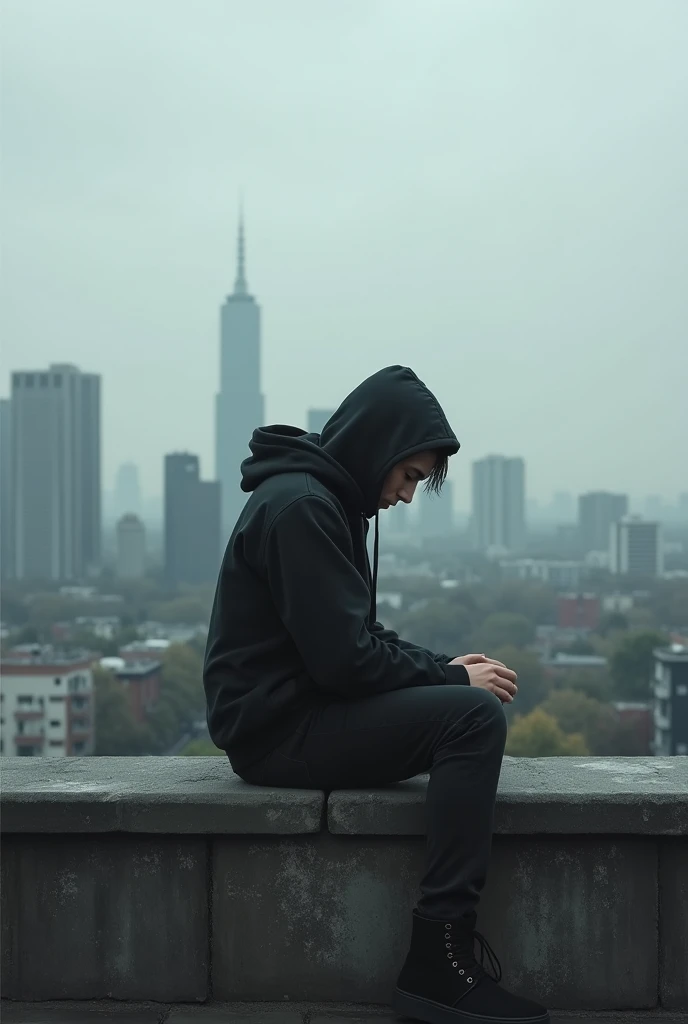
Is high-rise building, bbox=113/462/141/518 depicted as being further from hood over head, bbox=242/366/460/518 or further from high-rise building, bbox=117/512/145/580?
hood over head, bbox=242/366/460/518

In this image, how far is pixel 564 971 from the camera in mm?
2812

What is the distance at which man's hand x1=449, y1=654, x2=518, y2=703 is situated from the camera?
2.82 m

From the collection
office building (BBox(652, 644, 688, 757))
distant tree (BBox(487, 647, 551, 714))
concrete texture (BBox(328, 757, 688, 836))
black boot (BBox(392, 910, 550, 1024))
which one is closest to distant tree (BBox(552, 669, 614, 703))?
distant tree (BBox(487, 647, 551, 714))

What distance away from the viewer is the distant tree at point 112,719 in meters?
64.0

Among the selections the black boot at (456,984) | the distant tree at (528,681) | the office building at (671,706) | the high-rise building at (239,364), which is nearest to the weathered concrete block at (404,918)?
the black boot at (456,984)

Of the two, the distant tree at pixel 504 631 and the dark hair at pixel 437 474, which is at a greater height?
the dark hair at pixel 437 474

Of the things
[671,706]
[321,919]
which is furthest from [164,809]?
[671,706]

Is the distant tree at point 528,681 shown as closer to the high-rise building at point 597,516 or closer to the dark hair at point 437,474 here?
the high-rise building at point 597,516

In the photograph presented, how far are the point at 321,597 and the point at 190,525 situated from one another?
118272 mm

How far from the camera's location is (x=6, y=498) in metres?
111

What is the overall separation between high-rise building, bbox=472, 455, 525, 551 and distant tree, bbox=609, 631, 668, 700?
2337 inches

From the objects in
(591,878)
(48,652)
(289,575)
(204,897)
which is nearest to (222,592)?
(289,575)

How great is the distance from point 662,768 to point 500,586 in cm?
10012

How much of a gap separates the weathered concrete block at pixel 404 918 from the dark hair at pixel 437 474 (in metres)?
0.88
